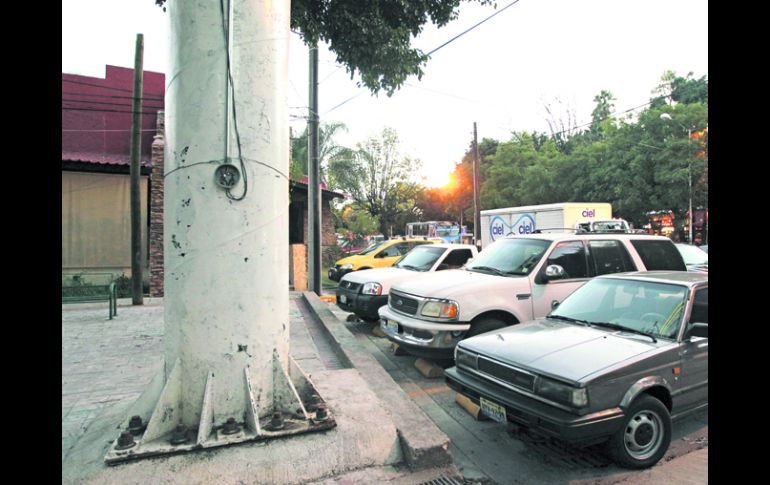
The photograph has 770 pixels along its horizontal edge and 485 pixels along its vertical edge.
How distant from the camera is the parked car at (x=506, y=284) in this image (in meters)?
5.81

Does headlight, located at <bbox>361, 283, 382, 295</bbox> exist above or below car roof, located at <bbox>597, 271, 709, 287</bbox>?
below

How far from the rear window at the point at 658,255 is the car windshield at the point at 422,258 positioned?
3.63 m

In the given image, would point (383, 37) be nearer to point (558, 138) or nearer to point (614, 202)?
point (614, 202)

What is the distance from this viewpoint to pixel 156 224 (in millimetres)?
13258

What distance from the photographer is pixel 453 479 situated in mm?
3305

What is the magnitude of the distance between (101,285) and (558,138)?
4298 centimetres

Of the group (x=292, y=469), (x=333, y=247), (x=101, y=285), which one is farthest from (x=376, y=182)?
(x=292, y=469)

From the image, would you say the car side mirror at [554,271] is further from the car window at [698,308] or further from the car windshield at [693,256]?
the car windshield at [693,256]

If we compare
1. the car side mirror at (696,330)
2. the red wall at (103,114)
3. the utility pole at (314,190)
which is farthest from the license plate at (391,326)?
the red wall at (103,114)

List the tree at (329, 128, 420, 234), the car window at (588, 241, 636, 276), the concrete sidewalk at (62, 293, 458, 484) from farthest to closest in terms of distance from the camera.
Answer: the tree at (329, 128, 420, 234) → the car window at (588, 241, 636, 276) → the concrete sidewalk at (62, 293, 458, 484)

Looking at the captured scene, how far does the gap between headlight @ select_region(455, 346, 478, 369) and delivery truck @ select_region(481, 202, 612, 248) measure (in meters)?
12.1

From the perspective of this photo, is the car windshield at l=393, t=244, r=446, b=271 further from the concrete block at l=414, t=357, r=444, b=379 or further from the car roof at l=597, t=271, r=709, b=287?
the car roof at l=597, t=271, r=709, b=287

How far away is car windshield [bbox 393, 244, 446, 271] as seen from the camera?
9.38 meters

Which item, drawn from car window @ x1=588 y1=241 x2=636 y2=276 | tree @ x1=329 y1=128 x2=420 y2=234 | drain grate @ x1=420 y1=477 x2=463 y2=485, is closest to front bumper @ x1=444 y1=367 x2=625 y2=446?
drain grate @ x1=420 y1=477 x2=463 y2=485
